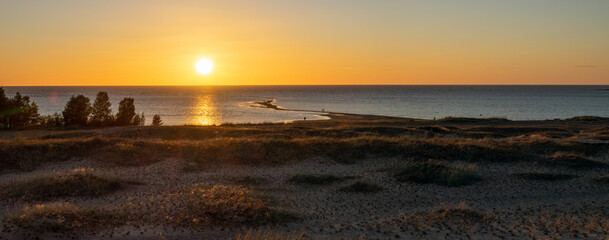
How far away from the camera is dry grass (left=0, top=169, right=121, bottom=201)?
609 inches

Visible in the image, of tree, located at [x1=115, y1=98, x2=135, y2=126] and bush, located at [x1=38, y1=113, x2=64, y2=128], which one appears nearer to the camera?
bush, located at [x1=38, y1=113, x2=64, y2=128]

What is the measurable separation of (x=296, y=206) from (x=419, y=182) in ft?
22.3

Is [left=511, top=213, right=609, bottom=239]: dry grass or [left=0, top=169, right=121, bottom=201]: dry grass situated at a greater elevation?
[left=0, top=169, right=121, bottom=201]: dry grass

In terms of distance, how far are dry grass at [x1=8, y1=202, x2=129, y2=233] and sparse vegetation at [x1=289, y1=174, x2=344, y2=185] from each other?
825cm

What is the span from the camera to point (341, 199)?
16812 mm

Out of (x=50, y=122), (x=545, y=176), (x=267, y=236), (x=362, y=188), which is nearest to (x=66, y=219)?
(x=267, y=236)

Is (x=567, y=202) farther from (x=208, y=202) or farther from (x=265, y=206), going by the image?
(x=208, y=202)

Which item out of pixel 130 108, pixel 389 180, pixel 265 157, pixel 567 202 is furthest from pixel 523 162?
pixel 130 108

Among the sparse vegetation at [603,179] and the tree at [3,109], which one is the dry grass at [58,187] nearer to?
the sparse vegetation at [603,179]

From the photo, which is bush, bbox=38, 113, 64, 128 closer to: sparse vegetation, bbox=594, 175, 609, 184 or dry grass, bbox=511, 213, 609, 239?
dry grass, bbox=511, 213, 609, 239

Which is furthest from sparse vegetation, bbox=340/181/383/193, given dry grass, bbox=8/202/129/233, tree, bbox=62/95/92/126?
tree, bbox=62/95/92/126

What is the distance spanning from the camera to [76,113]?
56688mm

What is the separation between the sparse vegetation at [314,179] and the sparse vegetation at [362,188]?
56.4 inches

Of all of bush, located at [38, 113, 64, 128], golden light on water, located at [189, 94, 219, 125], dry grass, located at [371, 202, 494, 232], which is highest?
dry grass, located at [371, 202, 494, 232]
